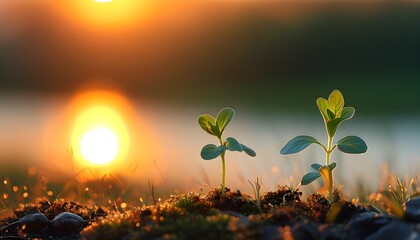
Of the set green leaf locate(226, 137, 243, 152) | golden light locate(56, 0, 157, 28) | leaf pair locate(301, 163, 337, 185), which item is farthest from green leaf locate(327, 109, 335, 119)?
golden light locate(56, 0, 157, 28)

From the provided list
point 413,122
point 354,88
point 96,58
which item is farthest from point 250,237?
point 96,58

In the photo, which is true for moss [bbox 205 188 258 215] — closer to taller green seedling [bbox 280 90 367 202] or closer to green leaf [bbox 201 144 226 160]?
green leaf [bbox 201 144 226 160]

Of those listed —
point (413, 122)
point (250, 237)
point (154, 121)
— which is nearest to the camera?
point (250, 237)

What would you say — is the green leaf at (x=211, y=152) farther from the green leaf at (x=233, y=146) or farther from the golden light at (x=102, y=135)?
the golden light at (x=102, y=135)

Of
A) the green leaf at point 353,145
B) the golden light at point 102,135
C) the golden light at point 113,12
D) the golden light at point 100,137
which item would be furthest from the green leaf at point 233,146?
the golden light at point 113,12

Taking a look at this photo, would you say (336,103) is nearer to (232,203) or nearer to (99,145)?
(232,203)

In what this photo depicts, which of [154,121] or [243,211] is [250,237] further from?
[154,121]

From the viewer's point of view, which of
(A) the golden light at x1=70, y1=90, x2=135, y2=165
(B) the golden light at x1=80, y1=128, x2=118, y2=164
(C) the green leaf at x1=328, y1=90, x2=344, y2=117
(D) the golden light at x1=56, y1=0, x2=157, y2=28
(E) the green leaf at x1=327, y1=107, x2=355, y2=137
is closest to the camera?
(E) the green leaf at x1=327, y1=107, x2=355, y2=137
